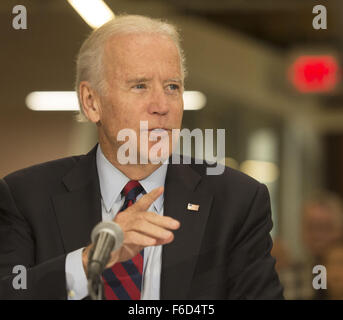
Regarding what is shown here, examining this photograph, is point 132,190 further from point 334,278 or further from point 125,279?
point 334,278

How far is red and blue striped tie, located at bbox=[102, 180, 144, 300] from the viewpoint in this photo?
1.05 meters

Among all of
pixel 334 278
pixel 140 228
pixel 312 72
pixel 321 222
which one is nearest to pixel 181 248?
pixel 140 228

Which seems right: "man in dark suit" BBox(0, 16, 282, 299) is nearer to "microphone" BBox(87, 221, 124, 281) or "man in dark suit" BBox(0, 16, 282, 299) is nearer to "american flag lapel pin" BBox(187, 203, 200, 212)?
"american flag lapel pin" BBox(187, 203, 200, 212)

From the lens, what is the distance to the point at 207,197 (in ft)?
3.75

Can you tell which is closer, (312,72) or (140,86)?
(140,86)

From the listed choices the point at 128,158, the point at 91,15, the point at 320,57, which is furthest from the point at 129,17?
the point at 320,57

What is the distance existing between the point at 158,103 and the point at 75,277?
0.30 meters

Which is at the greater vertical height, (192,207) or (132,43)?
(132,43)

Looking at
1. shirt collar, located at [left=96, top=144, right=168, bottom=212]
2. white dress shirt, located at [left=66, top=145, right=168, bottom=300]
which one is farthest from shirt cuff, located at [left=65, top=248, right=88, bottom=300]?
shirt collar, located at [left=96, top=144, right=168, bottom=212]

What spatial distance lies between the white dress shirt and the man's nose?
0.11 meters

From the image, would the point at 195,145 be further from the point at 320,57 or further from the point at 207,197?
the point at 320,57

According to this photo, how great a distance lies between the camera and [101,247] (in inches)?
34.9

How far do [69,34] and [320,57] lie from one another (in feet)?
12.2

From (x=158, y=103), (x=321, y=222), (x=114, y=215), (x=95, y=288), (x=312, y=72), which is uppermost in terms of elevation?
(x=312, y=72)
